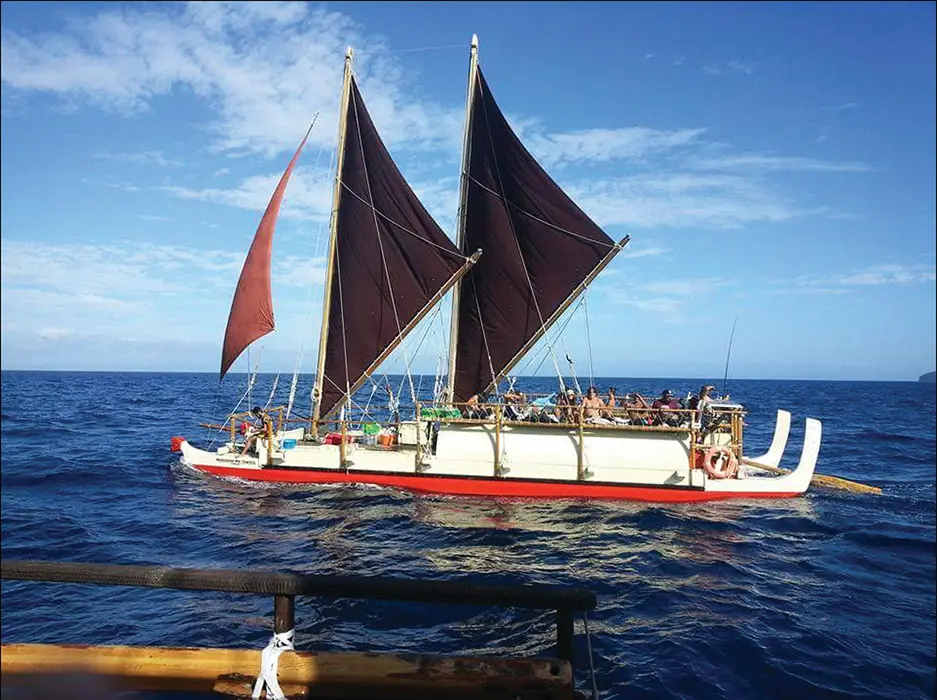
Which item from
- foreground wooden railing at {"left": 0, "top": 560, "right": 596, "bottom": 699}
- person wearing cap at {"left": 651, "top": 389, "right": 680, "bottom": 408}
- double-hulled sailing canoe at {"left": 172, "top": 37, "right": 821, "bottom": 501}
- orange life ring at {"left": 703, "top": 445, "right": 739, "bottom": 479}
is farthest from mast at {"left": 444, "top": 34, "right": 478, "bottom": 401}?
foreground wooden railing at {"left": 0, "top": 560, "right": 596, "bottom": 699}

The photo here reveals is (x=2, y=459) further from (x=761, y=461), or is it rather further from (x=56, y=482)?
(x=761, y=461)

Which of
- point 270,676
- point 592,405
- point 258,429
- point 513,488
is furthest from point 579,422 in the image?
point 270,676

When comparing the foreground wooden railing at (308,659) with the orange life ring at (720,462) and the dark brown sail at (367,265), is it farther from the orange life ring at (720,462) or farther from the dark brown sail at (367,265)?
the dark brown sail at (367,265)

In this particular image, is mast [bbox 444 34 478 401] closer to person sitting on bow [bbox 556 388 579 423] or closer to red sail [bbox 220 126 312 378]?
person sitting on bow [bbox 556 388 579 423]

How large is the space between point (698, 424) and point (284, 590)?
17.5m

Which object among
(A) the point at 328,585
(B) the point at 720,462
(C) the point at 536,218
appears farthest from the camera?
(C) the point at 536,218

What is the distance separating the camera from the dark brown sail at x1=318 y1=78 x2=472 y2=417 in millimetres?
22188

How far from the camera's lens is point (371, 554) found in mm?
14000

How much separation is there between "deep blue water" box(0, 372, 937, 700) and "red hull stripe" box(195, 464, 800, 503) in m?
0.45

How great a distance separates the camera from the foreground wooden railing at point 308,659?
3.94m

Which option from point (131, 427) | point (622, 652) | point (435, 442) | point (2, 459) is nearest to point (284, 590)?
point (622, 652)

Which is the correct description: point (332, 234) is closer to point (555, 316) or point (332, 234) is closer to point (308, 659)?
point (555, 316)

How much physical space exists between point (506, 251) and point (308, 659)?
785 inches

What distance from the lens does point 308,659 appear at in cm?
438
